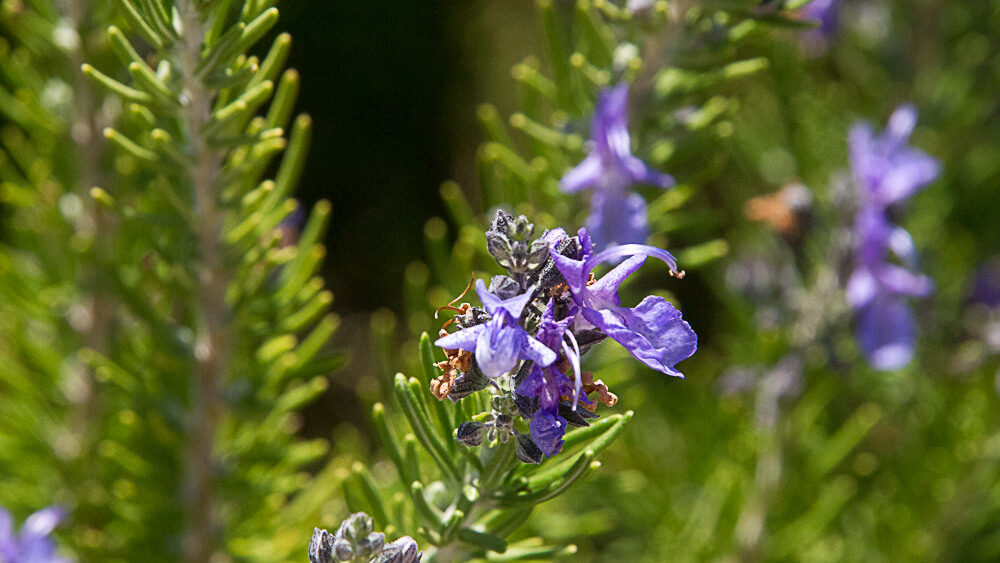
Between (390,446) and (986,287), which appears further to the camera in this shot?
(986,287)

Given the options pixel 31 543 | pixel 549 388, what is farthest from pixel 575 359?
pixel 31 543

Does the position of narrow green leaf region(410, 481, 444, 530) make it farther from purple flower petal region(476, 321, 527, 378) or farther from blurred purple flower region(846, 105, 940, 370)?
blurred purple flower region(846, 105, 940, 370)

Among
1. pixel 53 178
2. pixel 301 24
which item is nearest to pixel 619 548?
pixel 53 178

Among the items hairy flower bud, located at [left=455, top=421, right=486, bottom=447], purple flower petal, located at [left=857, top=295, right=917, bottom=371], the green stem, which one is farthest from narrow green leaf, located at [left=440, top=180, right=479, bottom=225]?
purple flower petal, located at [left=857, top=295, right=917, bottom=371]

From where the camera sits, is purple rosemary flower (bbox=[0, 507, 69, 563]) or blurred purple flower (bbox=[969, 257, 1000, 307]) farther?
blurred purple flower (bbox=[969, 257, 1000, 307])

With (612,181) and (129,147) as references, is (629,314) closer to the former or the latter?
(612,181)
